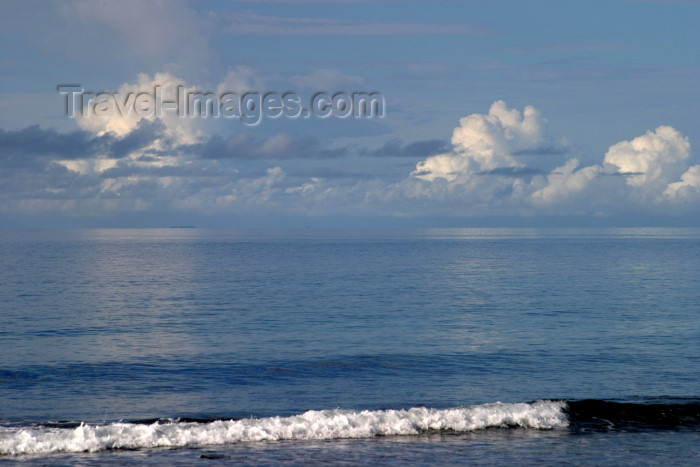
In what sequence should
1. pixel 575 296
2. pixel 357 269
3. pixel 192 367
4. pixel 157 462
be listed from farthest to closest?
pixel 357 269 → pixel 575 296 → pixel 192 367 → pixel 157 462

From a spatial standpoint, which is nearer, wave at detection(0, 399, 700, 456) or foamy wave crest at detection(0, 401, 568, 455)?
foamy wave crest at detection(0, 401, 568, 455)

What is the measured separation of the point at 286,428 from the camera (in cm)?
2439

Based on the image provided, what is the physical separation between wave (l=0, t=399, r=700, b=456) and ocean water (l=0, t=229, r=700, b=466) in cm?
7

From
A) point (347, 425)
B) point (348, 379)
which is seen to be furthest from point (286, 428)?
point (348, 379)

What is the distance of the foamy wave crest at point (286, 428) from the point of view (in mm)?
22703

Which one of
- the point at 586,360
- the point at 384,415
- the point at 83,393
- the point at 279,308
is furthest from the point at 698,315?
the point at 83,393

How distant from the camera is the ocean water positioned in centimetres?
2267

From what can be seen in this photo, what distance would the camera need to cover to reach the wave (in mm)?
22891

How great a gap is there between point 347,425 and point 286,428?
7.51ft

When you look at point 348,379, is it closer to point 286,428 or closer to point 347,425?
point 347,425

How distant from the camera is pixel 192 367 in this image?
1394 inches

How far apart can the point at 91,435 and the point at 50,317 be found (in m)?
33.5

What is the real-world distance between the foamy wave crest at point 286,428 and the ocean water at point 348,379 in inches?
2.7

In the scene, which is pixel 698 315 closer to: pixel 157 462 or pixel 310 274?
pixel 157 462
